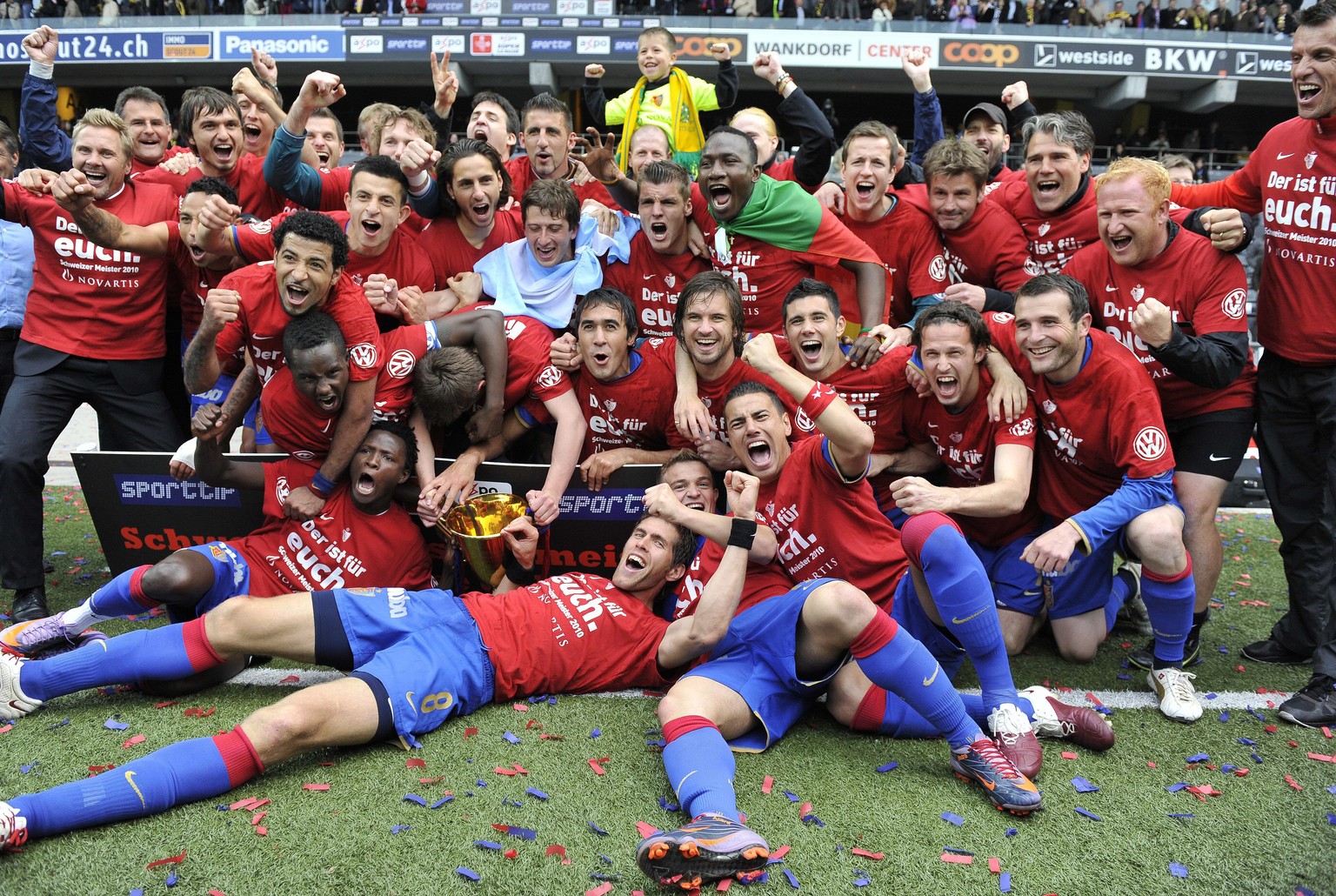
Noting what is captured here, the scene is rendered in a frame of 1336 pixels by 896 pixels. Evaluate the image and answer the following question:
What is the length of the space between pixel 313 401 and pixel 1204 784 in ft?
13.2

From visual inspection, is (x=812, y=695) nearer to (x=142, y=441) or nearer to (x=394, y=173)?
(x=394, y=173)

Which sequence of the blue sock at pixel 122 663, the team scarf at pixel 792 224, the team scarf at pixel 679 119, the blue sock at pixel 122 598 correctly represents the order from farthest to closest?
1. the team scarf at pixel 679 119
2. the team scarf at pixel 792 224
3. the blue sock at pixel 122 598
4. the blue sock at pixel 122 663

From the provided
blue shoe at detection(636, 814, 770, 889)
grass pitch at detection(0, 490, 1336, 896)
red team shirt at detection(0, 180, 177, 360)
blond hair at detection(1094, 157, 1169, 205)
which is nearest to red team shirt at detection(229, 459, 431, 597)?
grass pitch at detection(0, 490, 1336, 896)

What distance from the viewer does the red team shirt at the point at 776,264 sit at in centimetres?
521

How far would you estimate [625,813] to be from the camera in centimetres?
312

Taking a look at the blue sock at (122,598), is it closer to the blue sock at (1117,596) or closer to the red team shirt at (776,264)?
the red team shirt at (776,264)

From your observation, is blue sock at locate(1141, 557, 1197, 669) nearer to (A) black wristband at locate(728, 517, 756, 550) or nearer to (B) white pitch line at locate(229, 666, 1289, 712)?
(B) white pitch line at locate(229, 666, 1289, 712)

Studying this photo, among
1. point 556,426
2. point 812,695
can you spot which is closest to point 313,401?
point 556,426

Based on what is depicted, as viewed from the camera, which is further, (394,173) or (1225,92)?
(1225,92)

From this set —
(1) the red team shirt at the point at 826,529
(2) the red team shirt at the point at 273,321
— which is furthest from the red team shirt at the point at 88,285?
(1) the red team shirt at the point at 826,529

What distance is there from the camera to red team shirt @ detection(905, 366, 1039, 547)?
172 inches

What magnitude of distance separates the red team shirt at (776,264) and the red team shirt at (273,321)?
197 cm

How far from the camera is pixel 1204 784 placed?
11.2ft

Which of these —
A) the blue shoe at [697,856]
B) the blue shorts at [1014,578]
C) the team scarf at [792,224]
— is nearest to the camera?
the blue shoe at [697,856]
